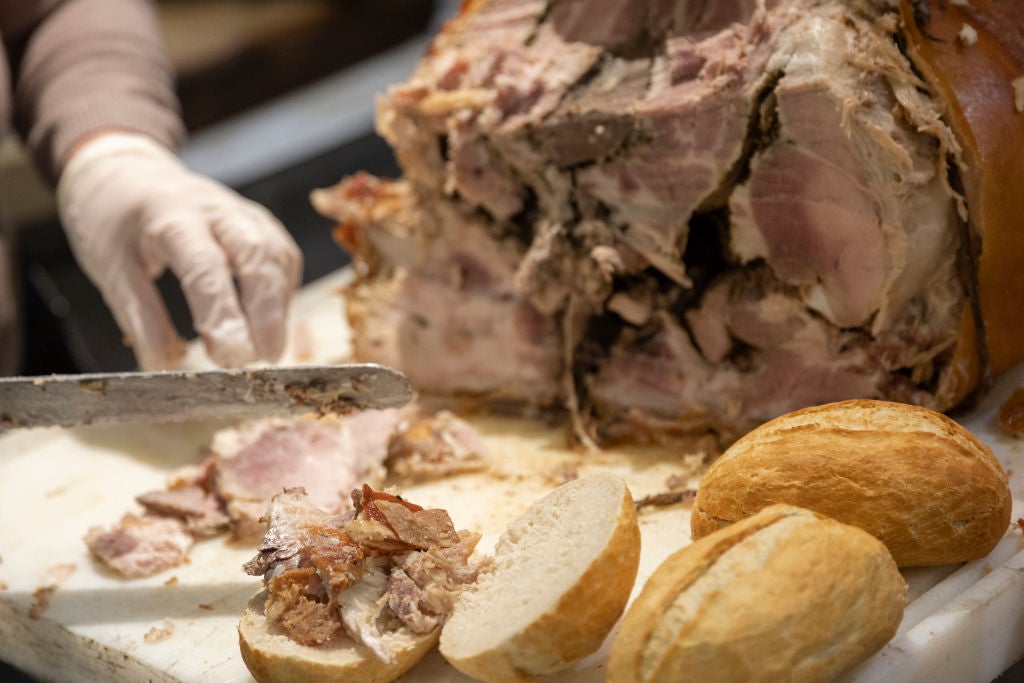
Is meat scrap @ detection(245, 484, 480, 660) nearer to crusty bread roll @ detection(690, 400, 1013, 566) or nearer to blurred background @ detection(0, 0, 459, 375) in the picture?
crusty bread roll @ detection(690, 400, 1013, 566)

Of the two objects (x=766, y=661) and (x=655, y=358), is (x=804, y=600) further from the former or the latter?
(x=655, y=358)

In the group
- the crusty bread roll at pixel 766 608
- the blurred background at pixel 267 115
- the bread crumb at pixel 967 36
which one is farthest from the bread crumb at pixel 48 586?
the blurred background at pixel 267 115

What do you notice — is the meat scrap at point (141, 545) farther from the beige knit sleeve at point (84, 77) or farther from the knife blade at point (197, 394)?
the beige knit sleeve at point (84, 77)

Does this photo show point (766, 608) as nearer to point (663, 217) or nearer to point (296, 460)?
point (663, 217)

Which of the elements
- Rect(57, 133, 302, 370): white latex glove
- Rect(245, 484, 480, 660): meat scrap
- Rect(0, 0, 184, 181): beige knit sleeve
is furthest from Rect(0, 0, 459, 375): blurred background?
Rect(245, 484, 480, 660): meat scrap

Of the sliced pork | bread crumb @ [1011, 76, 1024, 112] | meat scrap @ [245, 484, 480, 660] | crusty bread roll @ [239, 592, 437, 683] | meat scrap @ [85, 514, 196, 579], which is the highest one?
bread crumb @ [1011, 76, 1024, 112]

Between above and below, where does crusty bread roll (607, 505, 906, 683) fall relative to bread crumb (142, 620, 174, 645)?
above

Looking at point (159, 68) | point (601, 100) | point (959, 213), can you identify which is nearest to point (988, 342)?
point (959, 213)

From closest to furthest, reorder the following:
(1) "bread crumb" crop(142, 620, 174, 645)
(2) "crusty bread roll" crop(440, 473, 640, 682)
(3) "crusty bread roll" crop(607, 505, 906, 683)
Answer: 1. (3) "crusty bread roll" crop(607, 505, 906, 683)
2. (2) "crusty bread roll" crop(440, 473, 640, 682)
3. (1) "bread crumb" crop(142, 620, 174, 645)
